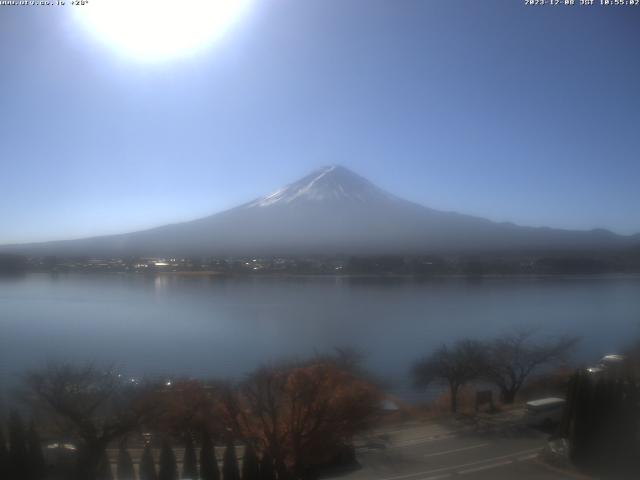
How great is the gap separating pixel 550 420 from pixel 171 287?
15.8 feet

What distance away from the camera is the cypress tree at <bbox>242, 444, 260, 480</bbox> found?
319cm

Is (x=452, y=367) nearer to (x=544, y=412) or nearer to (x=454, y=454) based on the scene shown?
(x=544, y=412)

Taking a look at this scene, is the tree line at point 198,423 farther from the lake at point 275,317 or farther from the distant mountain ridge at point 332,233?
the distant mountain ridge at point 332,233

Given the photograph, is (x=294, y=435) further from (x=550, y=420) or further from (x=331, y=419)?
(x=550, y=420)

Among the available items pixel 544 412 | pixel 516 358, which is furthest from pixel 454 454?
pixel 516 358

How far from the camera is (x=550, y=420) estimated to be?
3.81 metres

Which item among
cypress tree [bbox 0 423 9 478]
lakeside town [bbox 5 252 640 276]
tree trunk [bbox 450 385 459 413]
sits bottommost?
tree trunk [bbox 450 385 459 413]

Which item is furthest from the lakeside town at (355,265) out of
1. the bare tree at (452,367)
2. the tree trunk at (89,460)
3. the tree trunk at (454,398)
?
the tree trunk at (89,460)

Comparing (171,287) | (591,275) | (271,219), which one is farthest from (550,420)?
(271,219)

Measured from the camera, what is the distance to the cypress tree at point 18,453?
3176 millimetres

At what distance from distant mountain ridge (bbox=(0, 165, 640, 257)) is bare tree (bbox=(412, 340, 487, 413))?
3031 mm

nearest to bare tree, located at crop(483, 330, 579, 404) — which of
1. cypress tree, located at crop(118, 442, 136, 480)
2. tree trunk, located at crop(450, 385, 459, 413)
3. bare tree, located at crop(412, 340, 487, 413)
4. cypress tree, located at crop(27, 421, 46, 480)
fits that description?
bare tree, located at crop(412, 340, 487, 413)

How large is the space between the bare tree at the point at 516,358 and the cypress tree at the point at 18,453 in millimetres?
3636

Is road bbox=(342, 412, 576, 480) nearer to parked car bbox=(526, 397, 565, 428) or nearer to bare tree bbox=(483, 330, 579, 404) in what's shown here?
parked car bbox=(526, 397, 565, 428)
